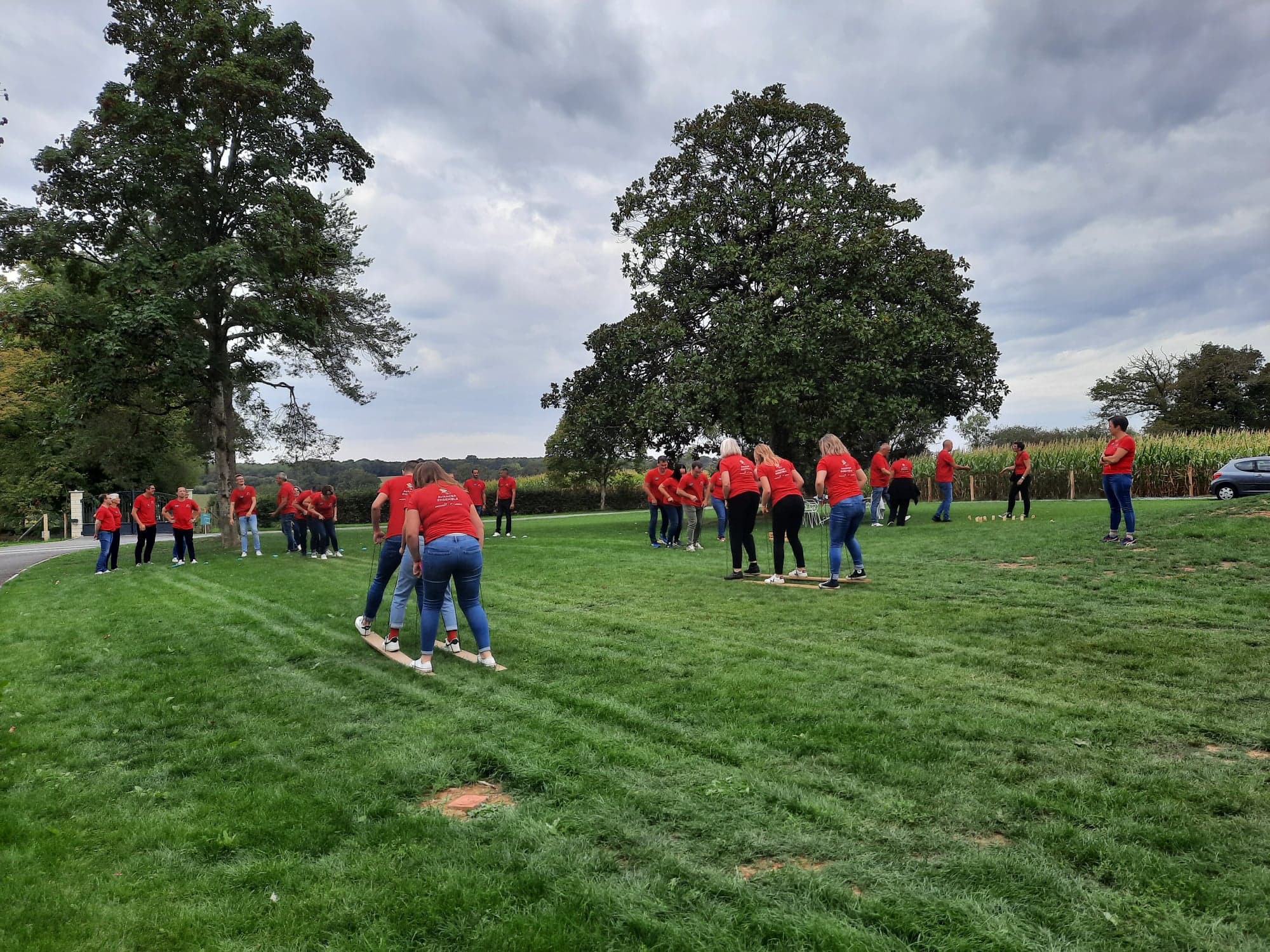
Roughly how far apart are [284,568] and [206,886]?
1435cm

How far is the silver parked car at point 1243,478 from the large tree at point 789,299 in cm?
685

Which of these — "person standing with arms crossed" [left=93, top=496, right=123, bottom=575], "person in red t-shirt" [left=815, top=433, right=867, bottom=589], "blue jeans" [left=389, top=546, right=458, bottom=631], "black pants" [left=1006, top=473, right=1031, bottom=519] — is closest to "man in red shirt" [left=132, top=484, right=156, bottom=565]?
"person standing with arms crossed" [left=93, top=496, right=123, bottom=575]

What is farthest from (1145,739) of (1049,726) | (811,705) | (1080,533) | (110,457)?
(110,457)

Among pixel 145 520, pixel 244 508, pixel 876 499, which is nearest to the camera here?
pixel 145 520

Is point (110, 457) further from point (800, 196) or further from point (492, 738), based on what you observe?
point (492, 738)

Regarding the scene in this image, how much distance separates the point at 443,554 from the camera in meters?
6.30

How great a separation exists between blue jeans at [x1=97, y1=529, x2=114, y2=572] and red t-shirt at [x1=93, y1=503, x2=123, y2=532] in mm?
88

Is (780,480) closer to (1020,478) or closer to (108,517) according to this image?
(1020,478)

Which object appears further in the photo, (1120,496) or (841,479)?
(1120,496)

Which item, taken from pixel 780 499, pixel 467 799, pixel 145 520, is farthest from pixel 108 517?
pixel 467 799

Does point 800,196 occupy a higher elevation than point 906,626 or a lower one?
higher

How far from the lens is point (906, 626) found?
23.8 ft

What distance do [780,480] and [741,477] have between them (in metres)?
0.79

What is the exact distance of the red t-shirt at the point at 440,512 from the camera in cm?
637
